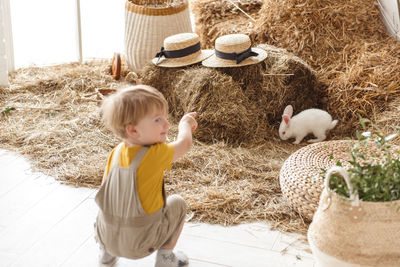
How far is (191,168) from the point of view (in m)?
3.22

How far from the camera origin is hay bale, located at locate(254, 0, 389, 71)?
398 cm

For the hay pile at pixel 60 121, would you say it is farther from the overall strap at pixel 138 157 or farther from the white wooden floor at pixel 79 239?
the overall strap at pixel 138 157

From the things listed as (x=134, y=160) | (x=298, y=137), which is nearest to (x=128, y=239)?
(x=134, y=160)

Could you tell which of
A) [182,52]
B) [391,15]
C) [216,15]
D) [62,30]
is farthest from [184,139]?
[62,30]

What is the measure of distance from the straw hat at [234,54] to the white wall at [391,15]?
110 centimetres

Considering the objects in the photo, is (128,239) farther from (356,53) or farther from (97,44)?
(97,44)

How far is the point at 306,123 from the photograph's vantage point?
3561 millimetres

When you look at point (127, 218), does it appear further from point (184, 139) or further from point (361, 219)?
point (361, 219)

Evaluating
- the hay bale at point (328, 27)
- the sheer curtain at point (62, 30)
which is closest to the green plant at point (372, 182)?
the hay bale at point (328, 27)

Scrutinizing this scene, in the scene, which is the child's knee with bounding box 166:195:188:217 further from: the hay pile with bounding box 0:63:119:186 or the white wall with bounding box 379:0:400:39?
the white wall with bounding box 379:0:400:39

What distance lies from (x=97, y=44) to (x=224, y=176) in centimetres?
302

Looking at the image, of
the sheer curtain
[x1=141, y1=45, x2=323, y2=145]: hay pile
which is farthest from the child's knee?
the sheer curtain

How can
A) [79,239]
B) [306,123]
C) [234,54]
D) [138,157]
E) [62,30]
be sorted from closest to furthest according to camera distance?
[138,157], [79,239], [306,123], [234,54], [62,30]

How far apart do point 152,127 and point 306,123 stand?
1.88 m
